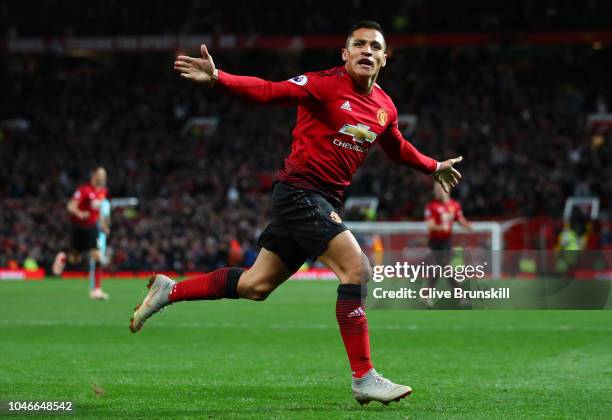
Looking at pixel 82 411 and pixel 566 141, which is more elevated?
pixel 566 141

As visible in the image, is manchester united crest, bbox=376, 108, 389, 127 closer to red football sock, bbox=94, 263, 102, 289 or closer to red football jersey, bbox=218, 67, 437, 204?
red football jersey, bbox=218, 67, 437, 204

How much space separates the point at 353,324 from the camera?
6.60 metres

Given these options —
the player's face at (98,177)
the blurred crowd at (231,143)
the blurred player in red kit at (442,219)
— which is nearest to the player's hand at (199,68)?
the player's face at (98,177)

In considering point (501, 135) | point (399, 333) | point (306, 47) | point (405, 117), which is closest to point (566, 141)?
point (501, 135)

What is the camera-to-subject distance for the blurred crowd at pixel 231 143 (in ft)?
106

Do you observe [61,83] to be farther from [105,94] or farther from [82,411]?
[82,411]

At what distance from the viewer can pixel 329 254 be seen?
665 cm

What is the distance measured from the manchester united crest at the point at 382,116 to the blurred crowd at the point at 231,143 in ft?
77.9

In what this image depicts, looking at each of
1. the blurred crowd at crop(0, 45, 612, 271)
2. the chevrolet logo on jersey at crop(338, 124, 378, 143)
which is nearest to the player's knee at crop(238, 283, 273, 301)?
the chevrolet logo on jersey at crop(338, 124, 378, 143)

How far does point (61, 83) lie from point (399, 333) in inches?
1371

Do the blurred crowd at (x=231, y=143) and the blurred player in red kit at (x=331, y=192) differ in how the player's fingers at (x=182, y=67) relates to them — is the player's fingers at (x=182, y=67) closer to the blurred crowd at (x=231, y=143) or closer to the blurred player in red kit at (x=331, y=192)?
the blurred player in red kit at (x=331, y=192)

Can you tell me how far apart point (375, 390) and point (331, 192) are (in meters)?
1.32

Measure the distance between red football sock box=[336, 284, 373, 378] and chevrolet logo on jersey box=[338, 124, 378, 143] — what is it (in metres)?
0.96

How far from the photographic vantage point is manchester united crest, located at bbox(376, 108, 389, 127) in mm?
6883
